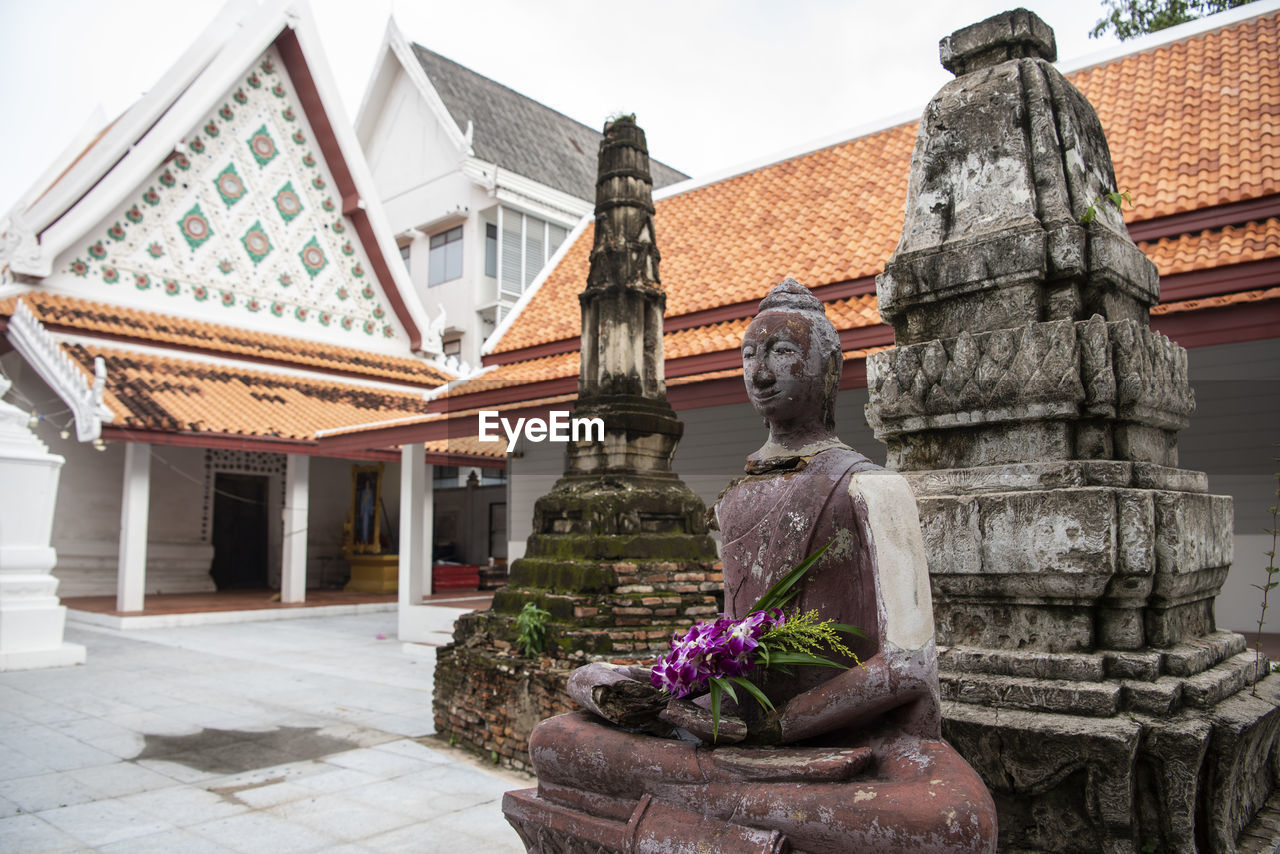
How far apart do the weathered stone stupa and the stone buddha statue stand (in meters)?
3.11

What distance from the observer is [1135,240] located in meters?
7.02

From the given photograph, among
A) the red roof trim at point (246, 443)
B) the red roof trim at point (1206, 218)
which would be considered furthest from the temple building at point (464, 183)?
the red roof trim at point (1206, 218)

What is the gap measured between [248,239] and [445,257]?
493 cm

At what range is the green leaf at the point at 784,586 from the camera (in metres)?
2.13

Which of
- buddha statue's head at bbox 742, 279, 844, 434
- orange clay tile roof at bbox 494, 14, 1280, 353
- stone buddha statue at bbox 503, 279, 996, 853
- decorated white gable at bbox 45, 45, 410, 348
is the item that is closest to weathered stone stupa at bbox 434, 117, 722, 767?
orange clay tile roof at bbox 494, 14, 1280, 353

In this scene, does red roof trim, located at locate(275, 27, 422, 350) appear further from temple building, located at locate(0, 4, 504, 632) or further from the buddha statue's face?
the buddha statue's face

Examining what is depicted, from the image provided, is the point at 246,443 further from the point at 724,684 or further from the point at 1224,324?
the point at 724,684

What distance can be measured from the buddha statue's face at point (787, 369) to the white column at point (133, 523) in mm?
12643

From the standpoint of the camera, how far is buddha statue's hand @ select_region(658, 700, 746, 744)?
2.01m

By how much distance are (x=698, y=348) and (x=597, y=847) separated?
6.80 meters

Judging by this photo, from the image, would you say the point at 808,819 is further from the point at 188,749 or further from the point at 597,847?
the point at 188,749

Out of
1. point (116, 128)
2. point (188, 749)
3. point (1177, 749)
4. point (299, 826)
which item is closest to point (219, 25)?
point (116, 128)

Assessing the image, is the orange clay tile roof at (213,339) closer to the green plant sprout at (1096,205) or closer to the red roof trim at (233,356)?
the red roof trim at (233,356)

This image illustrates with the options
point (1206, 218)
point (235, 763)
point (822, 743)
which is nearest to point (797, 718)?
point (822, 743)
